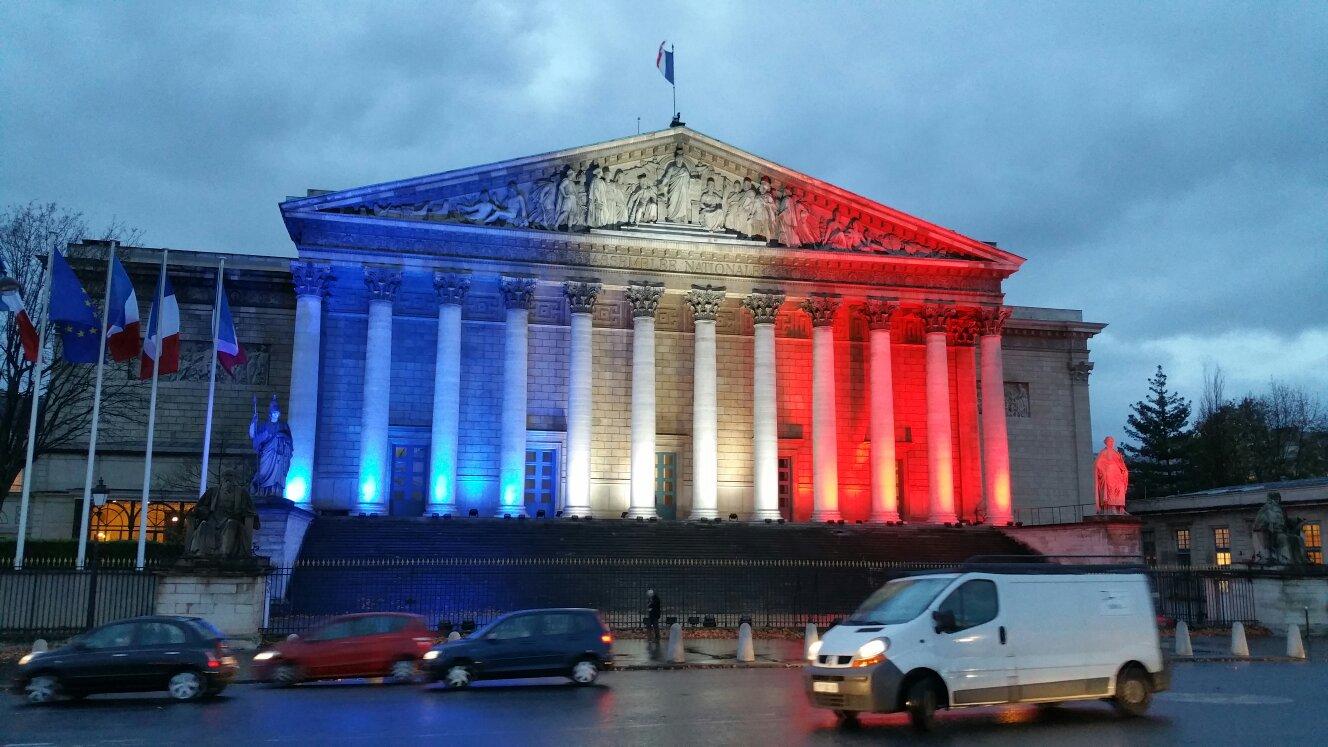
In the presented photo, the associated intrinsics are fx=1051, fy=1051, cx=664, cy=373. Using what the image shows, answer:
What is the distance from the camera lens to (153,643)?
15.8 meters

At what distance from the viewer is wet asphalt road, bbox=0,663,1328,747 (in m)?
11.4

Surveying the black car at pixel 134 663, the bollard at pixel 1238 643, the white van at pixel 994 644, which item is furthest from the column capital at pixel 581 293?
the white van at pixel 994 644

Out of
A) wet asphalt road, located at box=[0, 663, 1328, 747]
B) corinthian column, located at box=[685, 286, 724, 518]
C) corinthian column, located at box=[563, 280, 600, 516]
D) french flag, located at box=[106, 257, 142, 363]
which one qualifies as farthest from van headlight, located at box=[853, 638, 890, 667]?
corinthian column, located at box=[685, 286, 724, 518]

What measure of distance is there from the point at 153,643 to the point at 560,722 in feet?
23.6

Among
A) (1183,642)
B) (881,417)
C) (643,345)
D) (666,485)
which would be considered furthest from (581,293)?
(1183,642)

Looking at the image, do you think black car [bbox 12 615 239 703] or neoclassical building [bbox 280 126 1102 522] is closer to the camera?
black car [bbox 12 615 239 703]

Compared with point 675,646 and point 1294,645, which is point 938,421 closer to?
point 1294,645

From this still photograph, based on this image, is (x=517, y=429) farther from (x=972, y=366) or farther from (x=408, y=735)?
(x=408, y=735)

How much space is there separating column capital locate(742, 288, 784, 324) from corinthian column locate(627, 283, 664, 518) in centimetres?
356

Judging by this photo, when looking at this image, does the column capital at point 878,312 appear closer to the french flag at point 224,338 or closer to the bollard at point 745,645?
the bollard at point 745,645

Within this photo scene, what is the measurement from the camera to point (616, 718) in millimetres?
12953

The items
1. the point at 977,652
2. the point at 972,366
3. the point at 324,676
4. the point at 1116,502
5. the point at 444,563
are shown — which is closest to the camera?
the point at 977,652

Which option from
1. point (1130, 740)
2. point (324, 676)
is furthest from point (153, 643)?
point (1130, 740)

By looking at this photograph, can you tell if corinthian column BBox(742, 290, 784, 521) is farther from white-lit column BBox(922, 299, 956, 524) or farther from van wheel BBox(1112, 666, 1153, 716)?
van wheel BBox(1112, 666, 1153, 716)
